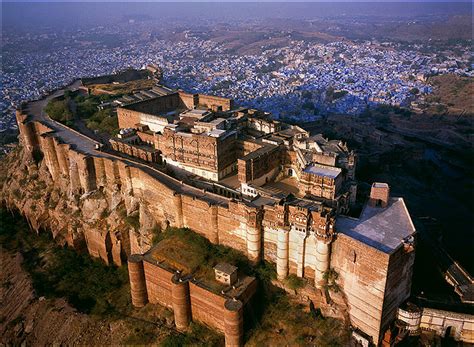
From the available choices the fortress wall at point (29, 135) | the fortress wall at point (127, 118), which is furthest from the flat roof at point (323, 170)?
the fortress wall at point (29, 135)

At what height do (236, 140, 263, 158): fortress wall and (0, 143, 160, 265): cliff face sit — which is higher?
(236, 140, 263, 158): fortress wall

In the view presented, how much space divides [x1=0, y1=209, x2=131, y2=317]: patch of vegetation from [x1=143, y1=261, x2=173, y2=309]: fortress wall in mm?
1945

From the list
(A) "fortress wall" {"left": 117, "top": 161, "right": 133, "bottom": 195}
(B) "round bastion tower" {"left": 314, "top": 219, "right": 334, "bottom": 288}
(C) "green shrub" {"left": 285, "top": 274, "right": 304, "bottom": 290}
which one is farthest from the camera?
(A) "fortress wall" {"left": 117, "top": 161, "right": 133, "bottom": 195}

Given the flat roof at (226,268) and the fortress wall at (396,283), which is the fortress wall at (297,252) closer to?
the flat roof at (226,268)

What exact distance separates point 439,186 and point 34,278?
1480 inches

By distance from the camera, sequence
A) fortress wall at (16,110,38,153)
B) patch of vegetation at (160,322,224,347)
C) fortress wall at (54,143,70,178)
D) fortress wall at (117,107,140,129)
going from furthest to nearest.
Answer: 1. fortress wall at (16,110,38,153)
2. fortress wall at (117,107,140,129)
3. fortress wall at (54,143,70,178)
4. patch of vegetation at (160,322,224,347)

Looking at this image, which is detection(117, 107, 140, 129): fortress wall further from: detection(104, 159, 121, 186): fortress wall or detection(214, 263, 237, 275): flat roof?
detection(214, 263, 237, 275): flat roof

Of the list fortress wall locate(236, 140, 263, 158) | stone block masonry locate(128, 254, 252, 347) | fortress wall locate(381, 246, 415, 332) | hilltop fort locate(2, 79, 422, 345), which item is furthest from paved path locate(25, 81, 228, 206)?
fortress wall locate(381, 246, 415, 332)

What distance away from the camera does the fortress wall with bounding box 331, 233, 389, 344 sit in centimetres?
1794

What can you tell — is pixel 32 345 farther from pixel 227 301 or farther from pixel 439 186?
pixel 439 186

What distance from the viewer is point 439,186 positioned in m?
43.4

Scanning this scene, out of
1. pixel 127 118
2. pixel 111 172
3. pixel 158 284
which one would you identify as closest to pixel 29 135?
pixel 127 118

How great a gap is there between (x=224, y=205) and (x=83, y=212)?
1191 centimetres

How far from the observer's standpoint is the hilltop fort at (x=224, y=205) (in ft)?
62.7
